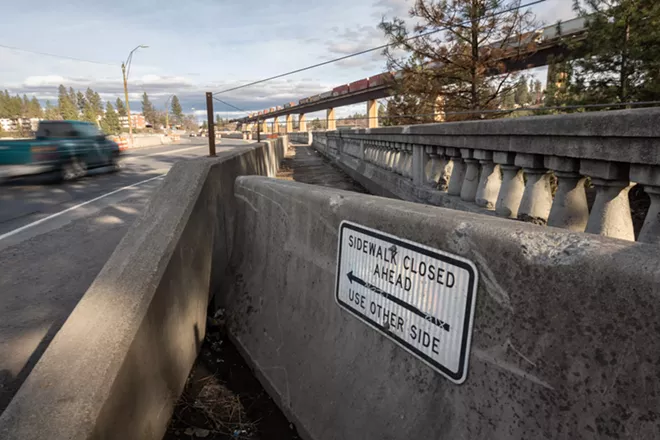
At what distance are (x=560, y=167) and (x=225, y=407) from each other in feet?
9.58

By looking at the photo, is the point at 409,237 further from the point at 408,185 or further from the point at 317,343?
the point at 408,185

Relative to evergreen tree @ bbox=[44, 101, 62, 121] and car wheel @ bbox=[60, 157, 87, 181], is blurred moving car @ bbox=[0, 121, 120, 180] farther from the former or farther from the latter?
evergreen tree @ bbox=[44, 101, 62, 121]

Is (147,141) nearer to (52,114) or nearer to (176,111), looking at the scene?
(52,114)

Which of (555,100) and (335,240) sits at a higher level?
(555,100)

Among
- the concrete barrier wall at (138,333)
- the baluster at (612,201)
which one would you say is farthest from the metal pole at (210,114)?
the baluster at (612,201)

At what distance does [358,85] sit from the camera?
38.9 meters

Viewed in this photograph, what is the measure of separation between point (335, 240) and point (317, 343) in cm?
71

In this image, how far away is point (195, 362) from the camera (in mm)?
3533

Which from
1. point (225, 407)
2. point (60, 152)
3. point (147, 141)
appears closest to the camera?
point (225, 407)

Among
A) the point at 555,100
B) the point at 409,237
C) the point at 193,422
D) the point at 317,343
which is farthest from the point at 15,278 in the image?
the point at 555,100

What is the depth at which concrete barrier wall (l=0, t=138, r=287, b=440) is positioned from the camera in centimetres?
206

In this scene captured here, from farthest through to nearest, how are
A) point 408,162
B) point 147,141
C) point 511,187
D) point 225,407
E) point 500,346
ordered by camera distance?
point 147,141 < point 408,162 < point 511,187 < point 225,407 < point 500,346

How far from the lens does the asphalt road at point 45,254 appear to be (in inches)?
138

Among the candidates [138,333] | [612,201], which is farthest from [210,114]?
[612,201]
